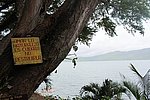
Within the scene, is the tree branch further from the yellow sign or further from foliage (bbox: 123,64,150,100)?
the yellow sign

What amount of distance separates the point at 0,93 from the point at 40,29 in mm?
652

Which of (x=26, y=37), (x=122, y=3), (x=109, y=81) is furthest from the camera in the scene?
(x=109, y=81)

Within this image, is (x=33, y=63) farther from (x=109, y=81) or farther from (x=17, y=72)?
(x=109, y=81)

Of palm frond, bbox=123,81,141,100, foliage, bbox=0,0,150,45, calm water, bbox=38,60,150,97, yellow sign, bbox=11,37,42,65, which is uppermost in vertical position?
foliage, bbox=0,0,150,45

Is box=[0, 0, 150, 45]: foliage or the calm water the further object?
the calm water

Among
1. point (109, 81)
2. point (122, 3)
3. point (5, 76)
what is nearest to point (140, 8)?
point (122, 3)

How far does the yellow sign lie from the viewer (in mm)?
2402

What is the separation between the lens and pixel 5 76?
2395mm

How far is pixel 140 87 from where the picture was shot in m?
4.21

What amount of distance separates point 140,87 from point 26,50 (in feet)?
7.42

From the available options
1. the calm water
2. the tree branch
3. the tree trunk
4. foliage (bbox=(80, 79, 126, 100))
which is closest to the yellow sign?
the tree trunk

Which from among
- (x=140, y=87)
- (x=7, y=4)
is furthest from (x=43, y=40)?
(x=7, y=4)

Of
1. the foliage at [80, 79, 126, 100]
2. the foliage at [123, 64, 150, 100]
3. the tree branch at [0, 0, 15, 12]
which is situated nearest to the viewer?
the foliage at [123, 64, 150, 100]

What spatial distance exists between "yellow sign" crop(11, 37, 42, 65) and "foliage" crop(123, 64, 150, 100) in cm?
182
